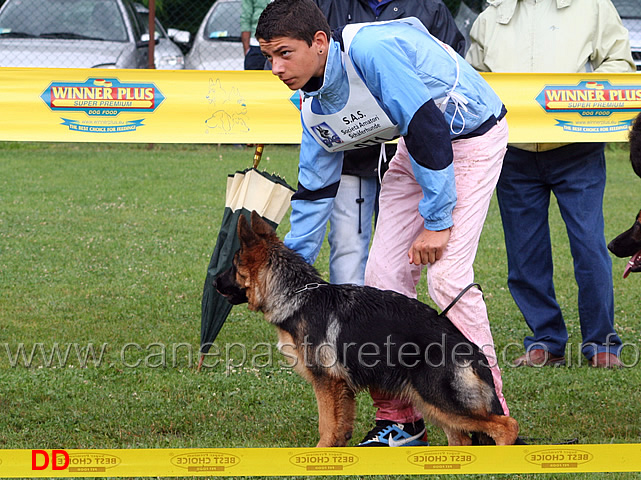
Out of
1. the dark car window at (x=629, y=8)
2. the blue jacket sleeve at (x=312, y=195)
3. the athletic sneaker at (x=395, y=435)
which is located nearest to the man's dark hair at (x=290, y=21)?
the blue jacket sleeve at (x=312, y=195)

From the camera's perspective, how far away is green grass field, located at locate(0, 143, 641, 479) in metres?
4.18

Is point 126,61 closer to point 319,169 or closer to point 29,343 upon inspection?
point 29,343

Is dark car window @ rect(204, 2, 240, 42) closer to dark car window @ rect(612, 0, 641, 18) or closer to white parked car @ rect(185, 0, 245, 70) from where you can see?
white parked car @ rect(185, 0, 245, 70)

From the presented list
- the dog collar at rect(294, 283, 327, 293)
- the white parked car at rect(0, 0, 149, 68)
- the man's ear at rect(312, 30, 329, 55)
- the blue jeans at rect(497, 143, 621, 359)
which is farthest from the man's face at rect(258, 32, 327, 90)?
the white parked car at rect(0, 0, 149, 68)

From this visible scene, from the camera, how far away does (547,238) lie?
549 cm

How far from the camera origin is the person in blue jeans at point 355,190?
4454mm

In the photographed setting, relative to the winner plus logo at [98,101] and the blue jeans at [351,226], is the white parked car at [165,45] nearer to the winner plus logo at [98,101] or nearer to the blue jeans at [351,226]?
the winner plus logo at [98,101]

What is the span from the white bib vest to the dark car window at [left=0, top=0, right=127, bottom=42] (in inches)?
386

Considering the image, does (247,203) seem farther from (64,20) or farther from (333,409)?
(64,20)

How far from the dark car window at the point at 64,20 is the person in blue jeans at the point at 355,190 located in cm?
882

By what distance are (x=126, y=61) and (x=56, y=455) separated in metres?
9.81

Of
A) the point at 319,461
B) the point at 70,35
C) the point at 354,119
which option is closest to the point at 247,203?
the point at 354,119

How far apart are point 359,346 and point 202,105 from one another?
247 cm

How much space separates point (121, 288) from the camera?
6.73m
